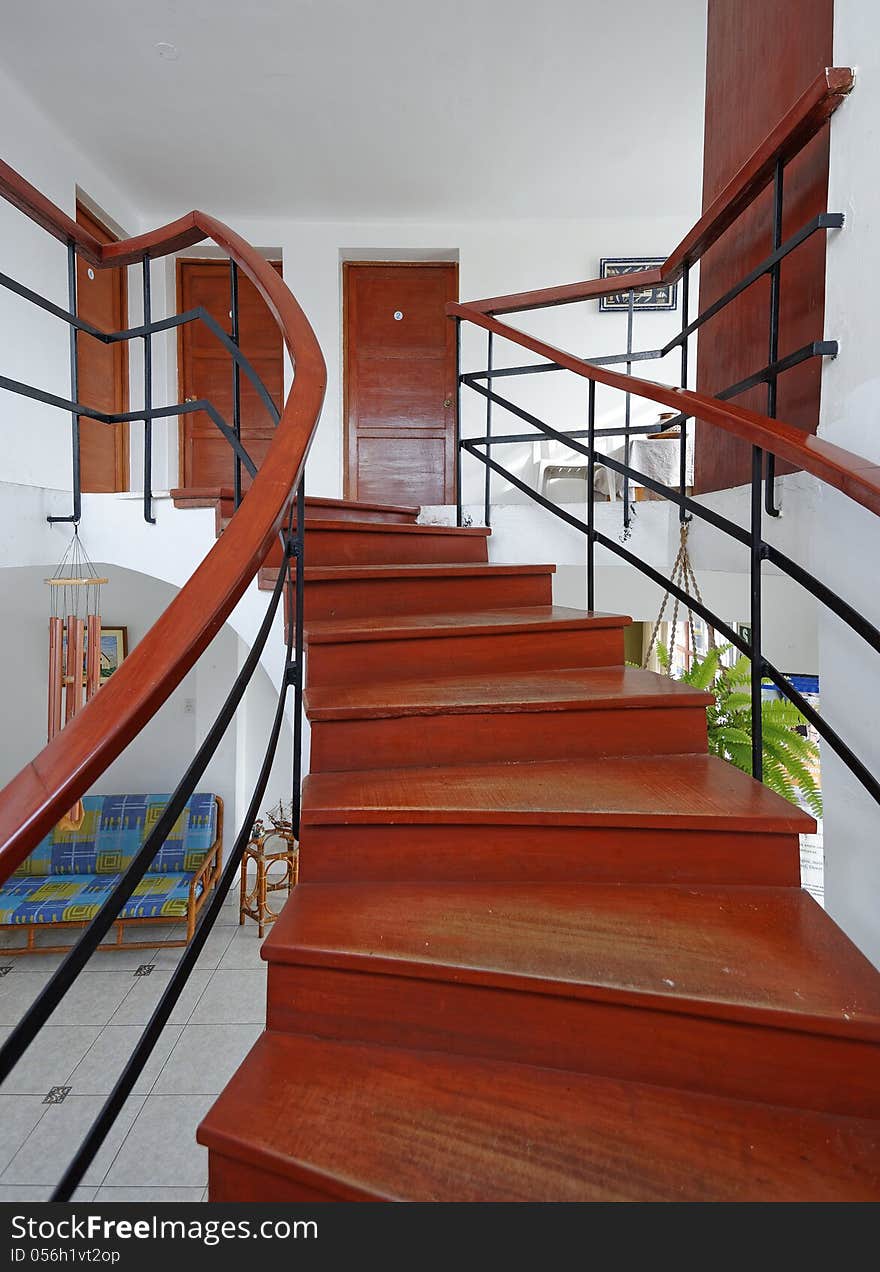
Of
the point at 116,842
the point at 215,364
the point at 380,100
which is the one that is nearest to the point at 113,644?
the point at 116,842

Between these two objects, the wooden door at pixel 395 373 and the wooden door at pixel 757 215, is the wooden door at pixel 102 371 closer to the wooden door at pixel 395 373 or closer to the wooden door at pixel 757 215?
the wooden door at pixel 395 373

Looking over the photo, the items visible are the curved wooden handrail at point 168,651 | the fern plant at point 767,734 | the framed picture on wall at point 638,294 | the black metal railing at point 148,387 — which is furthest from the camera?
the framed picture on wall at point 638,294

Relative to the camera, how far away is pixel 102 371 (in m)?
5.15

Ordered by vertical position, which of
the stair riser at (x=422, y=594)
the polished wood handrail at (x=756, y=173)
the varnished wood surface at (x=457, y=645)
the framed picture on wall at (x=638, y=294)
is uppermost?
the framed picture on wall at (x=638, y=294)

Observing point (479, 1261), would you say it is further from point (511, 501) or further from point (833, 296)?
point (511, 501)

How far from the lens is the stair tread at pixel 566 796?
1.29 metres

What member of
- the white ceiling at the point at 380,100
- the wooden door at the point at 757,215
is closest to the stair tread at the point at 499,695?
the wooden door at the point at 757,215

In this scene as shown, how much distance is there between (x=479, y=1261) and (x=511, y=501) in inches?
200

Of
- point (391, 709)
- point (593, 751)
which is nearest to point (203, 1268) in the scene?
point (391, 709)

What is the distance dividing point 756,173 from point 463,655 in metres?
1.27

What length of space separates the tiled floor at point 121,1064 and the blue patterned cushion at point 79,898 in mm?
298

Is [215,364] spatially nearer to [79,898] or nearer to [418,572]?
[79,898]

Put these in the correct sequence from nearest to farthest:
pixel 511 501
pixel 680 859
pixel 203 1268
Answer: pixel 203 1268 < pixel 680 859 < pixel 511 501

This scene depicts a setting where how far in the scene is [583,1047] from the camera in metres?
1.08
